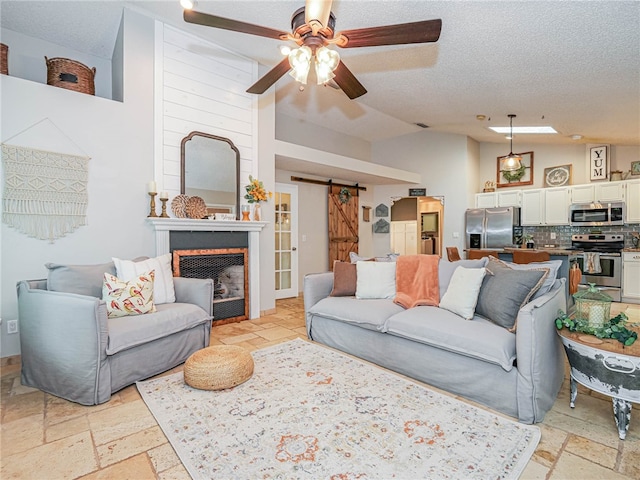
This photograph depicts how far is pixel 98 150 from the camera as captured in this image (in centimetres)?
324

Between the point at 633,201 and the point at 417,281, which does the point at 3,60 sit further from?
the point at 633,201

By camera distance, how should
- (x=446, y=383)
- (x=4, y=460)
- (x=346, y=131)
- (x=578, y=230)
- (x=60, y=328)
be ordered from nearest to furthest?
(x=4, y=460), (x=60, y=328), (x=446, y=383), (x=578, y=230), (x=346, y=131)

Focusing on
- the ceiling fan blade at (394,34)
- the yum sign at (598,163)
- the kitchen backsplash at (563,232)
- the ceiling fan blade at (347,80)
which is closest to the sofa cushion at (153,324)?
the ceiling fan blade at (347,80)

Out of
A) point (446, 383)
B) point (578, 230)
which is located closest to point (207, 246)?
point (446, 383)

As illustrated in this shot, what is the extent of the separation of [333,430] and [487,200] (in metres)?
6.49

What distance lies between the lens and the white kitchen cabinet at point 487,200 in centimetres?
683

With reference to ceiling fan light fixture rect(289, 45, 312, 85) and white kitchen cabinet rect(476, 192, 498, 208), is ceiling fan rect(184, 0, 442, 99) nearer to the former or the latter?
ceiling fan light fixture rect(289, 45, 312, 85)

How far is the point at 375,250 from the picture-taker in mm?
8047

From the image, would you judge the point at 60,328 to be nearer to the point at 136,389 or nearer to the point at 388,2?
the point at 136,389

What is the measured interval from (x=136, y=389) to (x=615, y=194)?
7.53 meters

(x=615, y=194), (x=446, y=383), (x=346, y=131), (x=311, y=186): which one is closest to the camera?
(x=446, y=383)

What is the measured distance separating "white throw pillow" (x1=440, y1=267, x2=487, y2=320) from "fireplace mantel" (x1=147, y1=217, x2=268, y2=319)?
256 cm

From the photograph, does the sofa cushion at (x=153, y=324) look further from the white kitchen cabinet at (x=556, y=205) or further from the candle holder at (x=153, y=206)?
the white kitchen cabinet at (x=556, y=205)

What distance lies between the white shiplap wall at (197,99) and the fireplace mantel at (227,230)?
1.39ft
